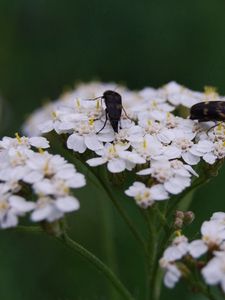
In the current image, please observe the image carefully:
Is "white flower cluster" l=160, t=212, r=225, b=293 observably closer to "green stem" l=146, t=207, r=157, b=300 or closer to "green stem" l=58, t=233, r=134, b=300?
"green stem" l=146, t=207, r=157, b=300

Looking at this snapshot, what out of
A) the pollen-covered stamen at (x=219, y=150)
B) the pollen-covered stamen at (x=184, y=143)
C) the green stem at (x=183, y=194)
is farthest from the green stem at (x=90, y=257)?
the pollen-covered stamen at (x=219, y=150)

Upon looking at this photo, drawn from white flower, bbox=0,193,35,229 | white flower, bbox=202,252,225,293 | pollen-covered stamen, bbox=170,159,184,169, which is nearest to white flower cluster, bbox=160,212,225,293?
white flower, bbox=202,252,225,293

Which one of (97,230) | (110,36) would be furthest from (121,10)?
(97,230)

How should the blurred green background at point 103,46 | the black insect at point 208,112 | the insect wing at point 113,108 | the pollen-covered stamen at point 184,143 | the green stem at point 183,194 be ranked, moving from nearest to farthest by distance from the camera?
1. the green stem at point 183,194
2. the pollen-covered stamen at point 184,143
3. the insect wing at point 113,108
4. the black insect at point 208,112
5. the blurred green background at point 103,46

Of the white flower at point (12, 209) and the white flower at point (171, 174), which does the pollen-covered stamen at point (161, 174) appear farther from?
the white flower at point (12, 209)

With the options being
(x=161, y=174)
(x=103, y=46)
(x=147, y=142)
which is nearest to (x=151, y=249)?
(x=161, y=174)

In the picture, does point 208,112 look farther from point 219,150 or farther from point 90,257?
point 90,257

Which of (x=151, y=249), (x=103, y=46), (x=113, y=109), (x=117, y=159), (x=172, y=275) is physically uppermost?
(x=113, y=109)
